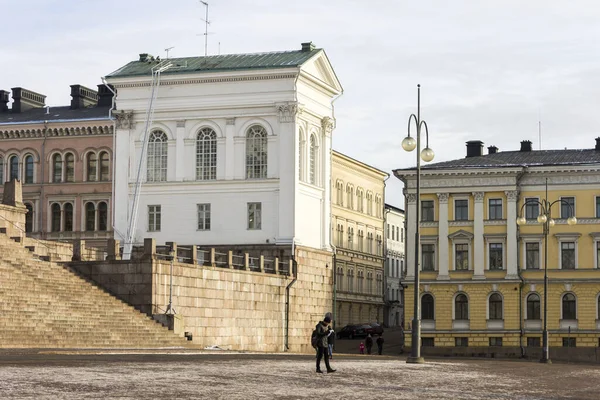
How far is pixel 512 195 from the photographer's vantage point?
305 ft

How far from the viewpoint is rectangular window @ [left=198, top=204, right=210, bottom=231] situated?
89500mm

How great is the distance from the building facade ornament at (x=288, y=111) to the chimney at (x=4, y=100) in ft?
96.0

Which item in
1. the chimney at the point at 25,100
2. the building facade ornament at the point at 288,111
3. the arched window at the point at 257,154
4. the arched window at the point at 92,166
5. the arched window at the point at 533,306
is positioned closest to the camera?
the building facade ornament at the point at 288,111

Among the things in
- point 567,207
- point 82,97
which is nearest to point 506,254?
point 567,207

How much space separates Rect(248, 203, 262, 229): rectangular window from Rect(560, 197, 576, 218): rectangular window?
2097 cm

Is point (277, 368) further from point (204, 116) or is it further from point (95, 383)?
point (204, 116)

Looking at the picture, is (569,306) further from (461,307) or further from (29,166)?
(29,166)

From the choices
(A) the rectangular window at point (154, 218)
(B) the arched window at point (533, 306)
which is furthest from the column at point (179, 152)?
(B) the arched window at point (533, 306)

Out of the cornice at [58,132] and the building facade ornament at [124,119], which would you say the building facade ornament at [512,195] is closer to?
the building facade ornament at [124,119]

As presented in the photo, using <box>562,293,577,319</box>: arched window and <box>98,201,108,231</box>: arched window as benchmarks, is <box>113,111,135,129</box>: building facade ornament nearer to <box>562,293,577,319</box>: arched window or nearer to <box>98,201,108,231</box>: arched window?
<box>98,201,108,231</box>: arched window

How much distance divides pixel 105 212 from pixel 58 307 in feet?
138

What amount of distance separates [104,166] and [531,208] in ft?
A: 101

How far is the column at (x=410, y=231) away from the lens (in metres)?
94.3

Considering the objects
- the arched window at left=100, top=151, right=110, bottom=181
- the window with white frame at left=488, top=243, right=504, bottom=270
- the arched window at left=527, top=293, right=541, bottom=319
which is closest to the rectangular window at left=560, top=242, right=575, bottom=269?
the arched window at left=527, top=293, right=541, bottom=319
